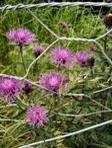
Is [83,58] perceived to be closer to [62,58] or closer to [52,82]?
[62,58]

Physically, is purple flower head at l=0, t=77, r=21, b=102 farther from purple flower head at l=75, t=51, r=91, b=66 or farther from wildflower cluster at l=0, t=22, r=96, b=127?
purple flower head at l=75, t=51, r=91, b=66

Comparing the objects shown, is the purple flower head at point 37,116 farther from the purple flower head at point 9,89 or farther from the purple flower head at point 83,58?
the purple flower head at point 83,58

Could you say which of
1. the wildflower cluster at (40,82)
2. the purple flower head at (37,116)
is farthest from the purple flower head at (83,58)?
the purple flower head at (37,116)

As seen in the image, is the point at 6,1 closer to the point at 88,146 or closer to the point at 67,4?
the point at 88,146

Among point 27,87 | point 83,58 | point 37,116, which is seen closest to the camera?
point 37,116

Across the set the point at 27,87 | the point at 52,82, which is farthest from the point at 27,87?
the point at 52,82
